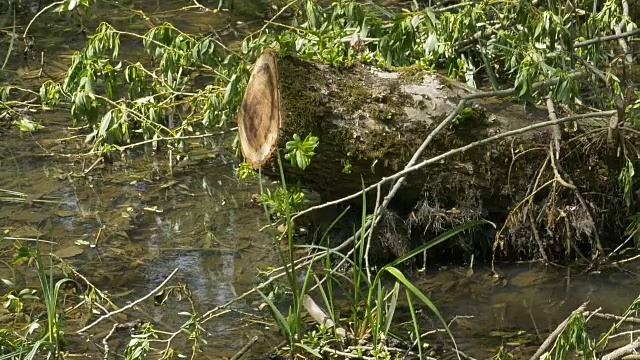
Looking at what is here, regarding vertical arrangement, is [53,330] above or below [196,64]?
below

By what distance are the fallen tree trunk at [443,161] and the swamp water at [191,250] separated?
256 mm

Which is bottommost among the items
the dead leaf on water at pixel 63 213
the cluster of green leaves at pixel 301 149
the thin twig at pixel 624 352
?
the dead leaf on water at pixel 63 213

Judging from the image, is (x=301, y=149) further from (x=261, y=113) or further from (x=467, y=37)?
(x=467, y=37)

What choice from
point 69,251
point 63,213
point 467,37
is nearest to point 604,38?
A: point 467,37

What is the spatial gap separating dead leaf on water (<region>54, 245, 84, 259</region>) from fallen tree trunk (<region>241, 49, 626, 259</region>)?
3.82 ft

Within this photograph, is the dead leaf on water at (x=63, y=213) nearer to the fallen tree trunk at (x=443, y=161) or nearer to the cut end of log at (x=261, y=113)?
the cut end of log at (x=261, y=113)

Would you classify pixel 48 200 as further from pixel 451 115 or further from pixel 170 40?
pixel 451 115

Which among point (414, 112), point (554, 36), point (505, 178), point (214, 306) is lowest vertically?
point (214, 306)

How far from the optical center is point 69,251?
5629 mm

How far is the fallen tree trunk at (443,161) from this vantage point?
516cm

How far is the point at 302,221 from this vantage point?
19.0 feet

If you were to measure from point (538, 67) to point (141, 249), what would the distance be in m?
2.29

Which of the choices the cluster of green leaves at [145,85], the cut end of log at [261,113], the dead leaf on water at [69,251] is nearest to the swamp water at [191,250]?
the dead leaf on water at [69,251]

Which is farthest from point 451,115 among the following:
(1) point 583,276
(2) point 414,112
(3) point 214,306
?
(3) point 214,306
